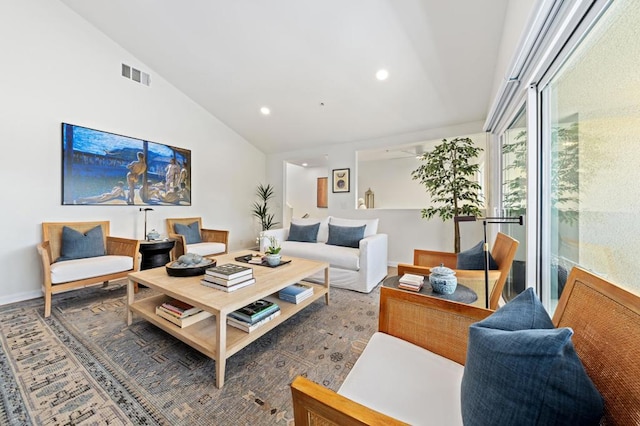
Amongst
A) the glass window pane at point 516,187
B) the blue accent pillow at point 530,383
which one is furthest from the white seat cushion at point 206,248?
the glass window pane at point 516,187

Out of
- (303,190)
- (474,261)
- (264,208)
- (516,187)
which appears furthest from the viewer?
(303,190)

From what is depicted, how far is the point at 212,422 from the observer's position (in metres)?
1.20

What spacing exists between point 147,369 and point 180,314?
1.14 feet

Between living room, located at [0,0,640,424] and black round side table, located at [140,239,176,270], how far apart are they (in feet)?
1.97

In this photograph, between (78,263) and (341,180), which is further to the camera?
(341,180)

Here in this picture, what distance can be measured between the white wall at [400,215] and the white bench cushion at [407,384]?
3217 mm

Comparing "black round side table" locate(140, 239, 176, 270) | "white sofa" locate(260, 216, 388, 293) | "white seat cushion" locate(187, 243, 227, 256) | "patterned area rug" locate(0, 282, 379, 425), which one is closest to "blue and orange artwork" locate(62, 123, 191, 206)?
"black round side table" locate(140, 239, 176, 270)

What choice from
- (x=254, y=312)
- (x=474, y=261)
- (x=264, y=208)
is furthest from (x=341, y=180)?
(x=254, y=312)

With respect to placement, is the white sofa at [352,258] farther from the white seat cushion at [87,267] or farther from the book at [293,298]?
the white seat cushion at [87,267]

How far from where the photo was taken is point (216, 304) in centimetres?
146

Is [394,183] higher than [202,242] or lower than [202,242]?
higher

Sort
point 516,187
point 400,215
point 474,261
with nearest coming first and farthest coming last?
point 474,261, point 516,187, point 400,215

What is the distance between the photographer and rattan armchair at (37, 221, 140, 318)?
2.31 m

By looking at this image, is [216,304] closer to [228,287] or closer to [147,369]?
[228,287]
